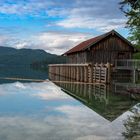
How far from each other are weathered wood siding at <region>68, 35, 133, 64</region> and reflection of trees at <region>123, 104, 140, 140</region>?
32.3m

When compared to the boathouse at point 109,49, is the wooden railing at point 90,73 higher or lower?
lower

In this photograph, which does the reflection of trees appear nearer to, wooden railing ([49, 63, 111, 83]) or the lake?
the lake

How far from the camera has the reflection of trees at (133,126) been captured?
15.6 meters

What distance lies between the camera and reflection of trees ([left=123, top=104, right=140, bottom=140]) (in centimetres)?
1563

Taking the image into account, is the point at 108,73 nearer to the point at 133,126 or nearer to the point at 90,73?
the point at 90,73

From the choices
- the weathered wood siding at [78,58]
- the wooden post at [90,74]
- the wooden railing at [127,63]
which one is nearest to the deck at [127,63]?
the wooden railing at [127,63]

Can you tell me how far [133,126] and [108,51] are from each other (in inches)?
1500

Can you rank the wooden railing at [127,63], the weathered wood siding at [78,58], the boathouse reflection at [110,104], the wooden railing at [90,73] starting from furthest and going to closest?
the weathered wood siding at [78,58], the wooden railing at [127,63], the wooden railing at [90,73], the boathouse reflection at [110,104]

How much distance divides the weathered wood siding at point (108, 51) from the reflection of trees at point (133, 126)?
106 feet

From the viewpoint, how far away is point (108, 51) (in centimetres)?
5569

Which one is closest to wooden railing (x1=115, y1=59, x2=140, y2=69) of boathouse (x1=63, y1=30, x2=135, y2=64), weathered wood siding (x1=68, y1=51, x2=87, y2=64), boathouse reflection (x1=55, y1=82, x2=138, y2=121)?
boathouse (x1=63, y1=30, x2=135, y2=64)

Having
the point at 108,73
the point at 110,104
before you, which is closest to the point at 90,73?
the point at 108,73

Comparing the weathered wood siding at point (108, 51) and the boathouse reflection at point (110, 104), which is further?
the weathered wood siding at point (108, 51)

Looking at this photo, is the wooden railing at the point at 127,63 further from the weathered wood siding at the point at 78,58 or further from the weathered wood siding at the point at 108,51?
the weathered wood siding at the point at 78,58
